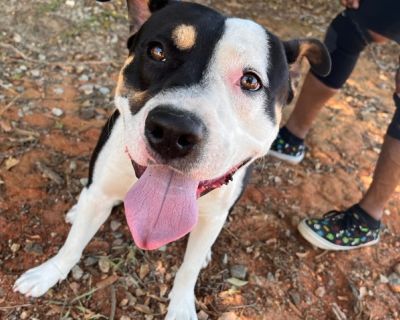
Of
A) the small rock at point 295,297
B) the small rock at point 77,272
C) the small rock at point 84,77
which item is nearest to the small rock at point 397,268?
the small rock at point 295,297

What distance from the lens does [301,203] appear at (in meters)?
4.00

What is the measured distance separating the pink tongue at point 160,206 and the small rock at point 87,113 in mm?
2081

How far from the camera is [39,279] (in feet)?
9.42

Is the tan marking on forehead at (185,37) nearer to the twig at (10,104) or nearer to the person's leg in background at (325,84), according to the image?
the person's leg in background at (325,84)

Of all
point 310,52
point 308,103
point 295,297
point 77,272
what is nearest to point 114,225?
point 77,272

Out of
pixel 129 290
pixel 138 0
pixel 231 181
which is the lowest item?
pixel 129 290

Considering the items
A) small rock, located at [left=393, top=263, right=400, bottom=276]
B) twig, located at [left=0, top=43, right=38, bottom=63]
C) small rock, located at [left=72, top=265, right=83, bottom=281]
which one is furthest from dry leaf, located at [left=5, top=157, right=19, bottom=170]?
small rock, located at [left=393, top=263, right=400, bottom=276]

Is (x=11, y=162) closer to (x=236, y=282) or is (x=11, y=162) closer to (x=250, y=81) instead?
(x=236, y=282)

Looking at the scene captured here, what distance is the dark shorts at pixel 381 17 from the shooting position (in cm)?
316

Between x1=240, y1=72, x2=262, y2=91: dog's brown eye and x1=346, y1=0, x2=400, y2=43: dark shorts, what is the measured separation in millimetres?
1432

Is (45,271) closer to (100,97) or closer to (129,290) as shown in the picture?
(129,290)

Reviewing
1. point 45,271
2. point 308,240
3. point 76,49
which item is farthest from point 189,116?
point 76,49

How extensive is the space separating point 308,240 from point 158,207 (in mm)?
1846

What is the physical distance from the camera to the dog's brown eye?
87.8 inches
